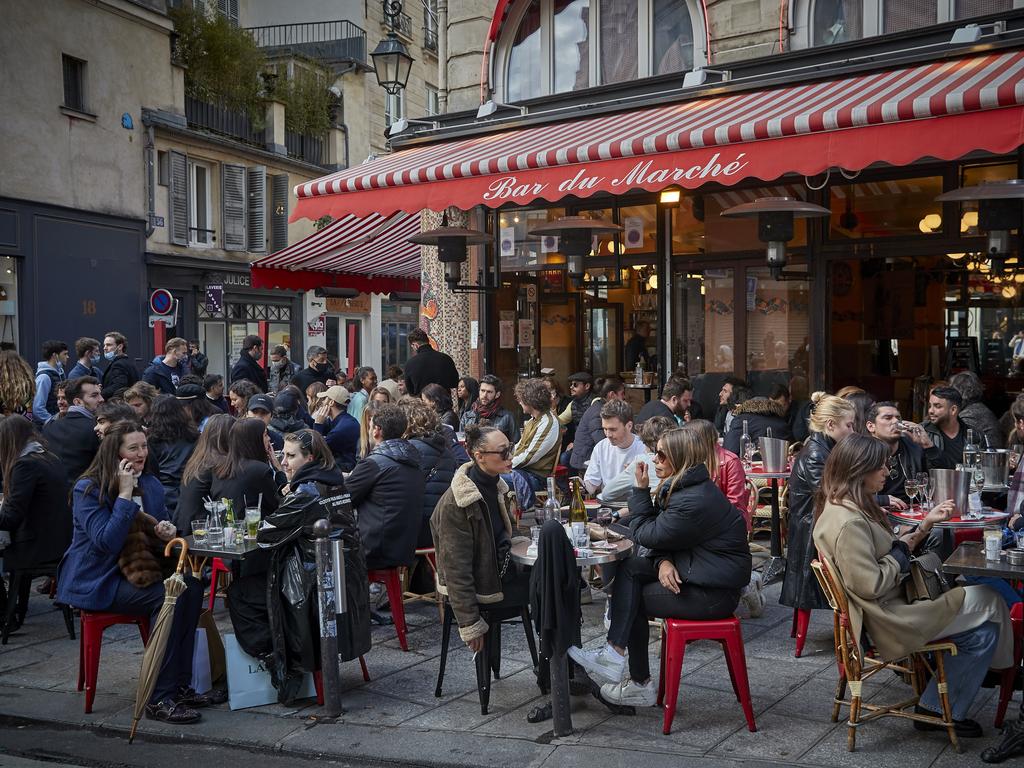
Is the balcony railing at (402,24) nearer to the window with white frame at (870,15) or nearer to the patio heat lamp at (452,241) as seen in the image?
the patio heat lamp at (452,241)

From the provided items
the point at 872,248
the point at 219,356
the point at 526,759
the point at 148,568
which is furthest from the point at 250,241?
the point at 526,759

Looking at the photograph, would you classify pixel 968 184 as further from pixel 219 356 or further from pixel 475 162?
pixel 219 356

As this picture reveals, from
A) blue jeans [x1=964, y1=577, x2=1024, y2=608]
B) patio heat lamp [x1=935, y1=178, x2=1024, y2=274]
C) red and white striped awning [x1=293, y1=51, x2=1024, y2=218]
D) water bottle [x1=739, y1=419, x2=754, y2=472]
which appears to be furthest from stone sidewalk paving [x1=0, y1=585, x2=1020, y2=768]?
patio heat lamp [x1=935, y1=178, x2=1024, y2=274]

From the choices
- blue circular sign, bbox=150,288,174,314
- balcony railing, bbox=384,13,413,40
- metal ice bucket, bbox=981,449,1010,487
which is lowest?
metal ice bucket, bbox=981,449,1010,487

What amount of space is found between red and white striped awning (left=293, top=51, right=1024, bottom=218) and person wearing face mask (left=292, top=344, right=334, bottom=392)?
2352 millimetres

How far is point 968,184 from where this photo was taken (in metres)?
9.53

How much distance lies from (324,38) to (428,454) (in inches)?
915

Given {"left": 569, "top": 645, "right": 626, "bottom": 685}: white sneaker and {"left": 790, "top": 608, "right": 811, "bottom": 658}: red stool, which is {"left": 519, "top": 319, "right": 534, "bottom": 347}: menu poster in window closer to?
{"left": 790, "top": 608, "right": 811, "bottom": 658}: red stool

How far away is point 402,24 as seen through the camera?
95.8ft

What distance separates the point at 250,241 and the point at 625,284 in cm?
1378

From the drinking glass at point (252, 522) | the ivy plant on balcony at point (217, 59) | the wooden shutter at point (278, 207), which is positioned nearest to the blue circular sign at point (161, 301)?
the wooden shutter at point (278, 207)

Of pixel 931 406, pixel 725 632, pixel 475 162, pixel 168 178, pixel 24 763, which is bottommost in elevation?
pixel 24 763

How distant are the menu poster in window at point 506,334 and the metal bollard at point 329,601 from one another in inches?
304

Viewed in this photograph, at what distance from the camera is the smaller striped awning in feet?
45.0
